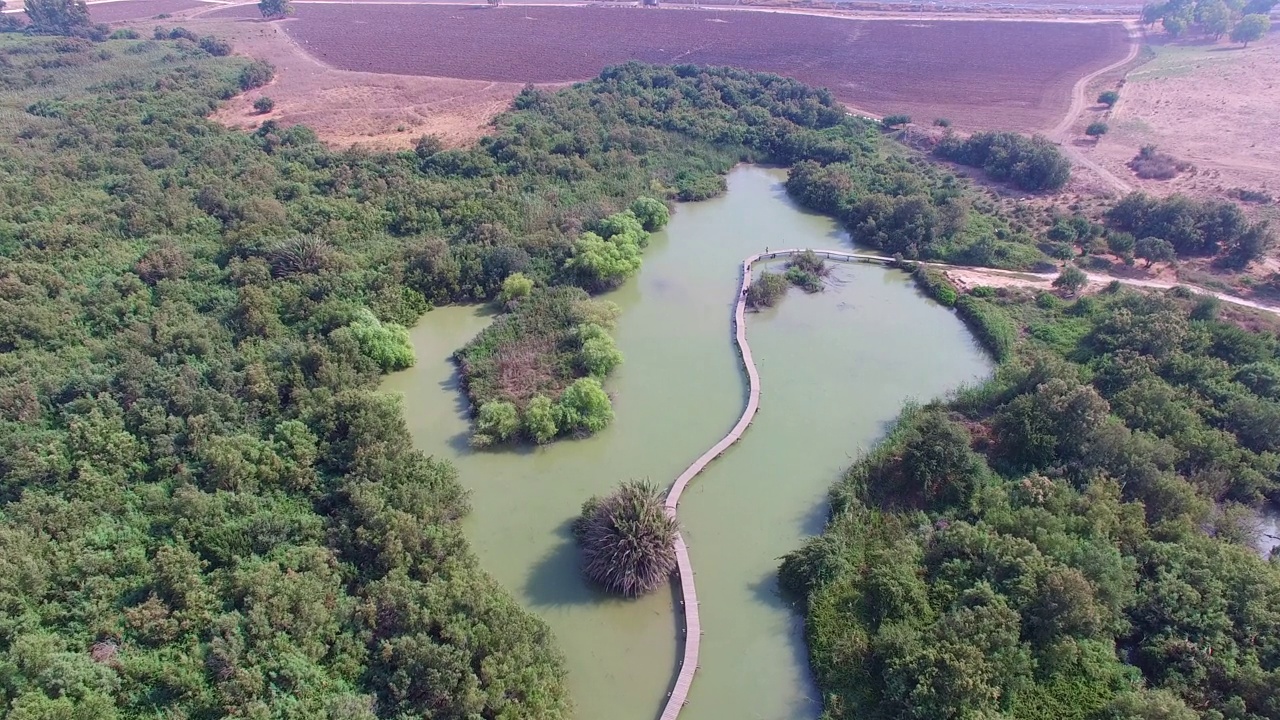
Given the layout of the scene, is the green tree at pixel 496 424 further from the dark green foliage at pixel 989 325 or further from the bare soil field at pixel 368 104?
the bare soil field at pixel 368 104

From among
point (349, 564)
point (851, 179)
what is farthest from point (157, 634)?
point (851, 179)

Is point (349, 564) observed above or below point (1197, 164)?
below

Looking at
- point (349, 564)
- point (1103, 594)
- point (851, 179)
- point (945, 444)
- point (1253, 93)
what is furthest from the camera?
point (1253, 93)

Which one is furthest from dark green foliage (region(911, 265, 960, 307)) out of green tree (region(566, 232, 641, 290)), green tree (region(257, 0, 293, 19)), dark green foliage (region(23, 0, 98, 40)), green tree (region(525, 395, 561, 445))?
dark green foliage (region(23, 0, 98, 40))

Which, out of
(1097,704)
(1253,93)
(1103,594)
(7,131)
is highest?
(1253,93)

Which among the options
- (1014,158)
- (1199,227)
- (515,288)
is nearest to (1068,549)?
(515,288)

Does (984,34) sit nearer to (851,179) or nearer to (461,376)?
(851,179)
